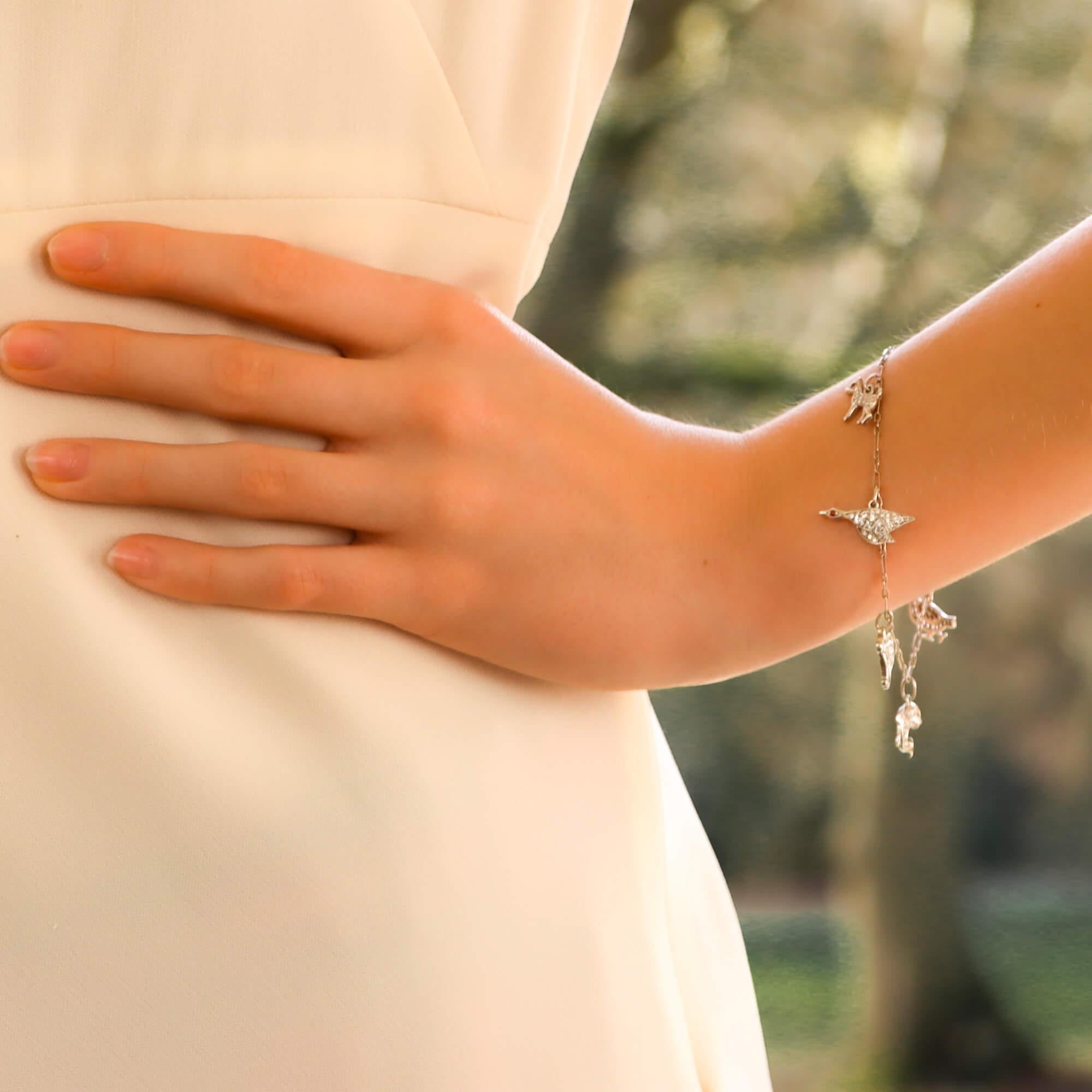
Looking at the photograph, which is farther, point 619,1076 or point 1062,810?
point 1062,810

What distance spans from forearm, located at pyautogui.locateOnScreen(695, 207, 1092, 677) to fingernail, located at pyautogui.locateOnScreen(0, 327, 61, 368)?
33cm

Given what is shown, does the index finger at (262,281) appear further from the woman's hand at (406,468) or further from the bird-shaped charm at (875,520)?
the bird-shaped charm at (875,520)

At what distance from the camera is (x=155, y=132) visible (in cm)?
47

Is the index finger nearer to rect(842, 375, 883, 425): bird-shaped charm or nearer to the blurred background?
rect(842, 375, 883, 425): bird-shaped charm

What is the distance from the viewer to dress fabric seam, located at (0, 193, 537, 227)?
459 millimetres

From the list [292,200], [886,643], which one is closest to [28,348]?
[292,200]

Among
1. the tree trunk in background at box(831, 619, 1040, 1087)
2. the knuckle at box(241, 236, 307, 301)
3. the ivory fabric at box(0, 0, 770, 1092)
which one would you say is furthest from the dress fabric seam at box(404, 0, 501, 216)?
the tree trunk in background at box(831, 619, 1040, 1087)

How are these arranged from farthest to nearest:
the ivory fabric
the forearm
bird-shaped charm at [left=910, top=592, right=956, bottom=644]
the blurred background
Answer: the blurred background
bird-shaped charm at [left=910, top=592, right=956, bottom=644]
the forearm
the ivory fabric

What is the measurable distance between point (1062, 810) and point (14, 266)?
6.41 feet

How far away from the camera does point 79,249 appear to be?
1.48 feet

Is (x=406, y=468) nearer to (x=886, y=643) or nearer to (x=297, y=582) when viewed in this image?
(x=297, y=582)

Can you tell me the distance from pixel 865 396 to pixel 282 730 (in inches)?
13.5

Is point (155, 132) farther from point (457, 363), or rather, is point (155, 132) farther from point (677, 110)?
point (677, 110)

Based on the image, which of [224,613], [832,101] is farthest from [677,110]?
[224,613]
